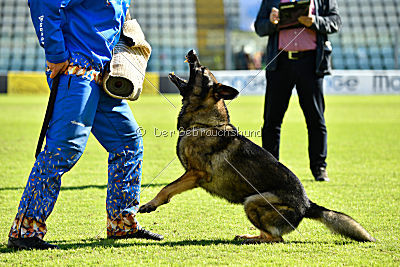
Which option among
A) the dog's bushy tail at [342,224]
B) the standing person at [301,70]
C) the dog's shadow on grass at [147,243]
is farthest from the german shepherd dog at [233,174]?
the standing person at [301,70]

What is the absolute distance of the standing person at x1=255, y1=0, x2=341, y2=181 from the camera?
642cm

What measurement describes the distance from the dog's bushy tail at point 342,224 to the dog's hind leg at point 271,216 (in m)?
0.17

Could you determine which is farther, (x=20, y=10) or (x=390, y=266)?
(x=20, y=10)

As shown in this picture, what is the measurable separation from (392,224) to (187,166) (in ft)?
6.13

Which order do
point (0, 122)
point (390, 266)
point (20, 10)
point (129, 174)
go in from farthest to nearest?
point (20, 10) < point (0, 122) < point (129, 174) < point (390, 266)

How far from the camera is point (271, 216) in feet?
12.8

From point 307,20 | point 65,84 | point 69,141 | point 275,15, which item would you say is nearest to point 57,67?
point 65,84

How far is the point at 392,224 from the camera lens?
4.45 m

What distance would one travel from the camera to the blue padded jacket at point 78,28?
11.3 ft

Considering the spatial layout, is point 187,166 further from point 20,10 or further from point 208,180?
point 20,10

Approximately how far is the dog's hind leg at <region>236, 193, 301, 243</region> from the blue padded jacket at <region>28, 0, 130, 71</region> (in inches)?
61.2

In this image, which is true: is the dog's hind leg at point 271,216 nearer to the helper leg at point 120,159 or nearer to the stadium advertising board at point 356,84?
the helper leg at point 120,159

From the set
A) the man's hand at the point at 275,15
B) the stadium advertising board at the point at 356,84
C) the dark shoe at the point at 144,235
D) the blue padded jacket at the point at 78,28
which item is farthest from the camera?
the stadium advertising board at the point at 356,84

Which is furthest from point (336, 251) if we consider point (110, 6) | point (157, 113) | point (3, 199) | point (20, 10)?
point (20, 10)
